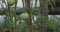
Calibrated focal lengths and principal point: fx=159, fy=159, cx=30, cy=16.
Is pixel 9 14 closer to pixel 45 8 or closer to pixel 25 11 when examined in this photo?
pixel 25 11

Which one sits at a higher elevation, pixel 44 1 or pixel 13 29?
pixel 44 1

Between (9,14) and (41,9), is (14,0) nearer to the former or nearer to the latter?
(9,14)

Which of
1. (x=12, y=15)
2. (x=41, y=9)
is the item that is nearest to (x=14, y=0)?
(x=12, y=15)

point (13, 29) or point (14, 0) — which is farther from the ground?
point (14, 0)

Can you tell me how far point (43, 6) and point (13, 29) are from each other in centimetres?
19

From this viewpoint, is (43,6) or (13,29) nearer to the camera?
(13,29)

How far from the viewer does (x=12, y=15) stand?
0.58 meters

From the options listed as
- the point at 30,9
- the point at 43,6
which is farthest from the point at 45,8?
the point at 30,9

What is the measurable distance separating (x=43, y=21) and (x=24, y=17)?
130 mm

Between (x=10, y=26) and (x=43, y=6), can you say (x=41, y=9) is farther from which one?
(x=10, y=26)

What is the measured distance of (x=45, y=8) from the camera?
0.72 meters

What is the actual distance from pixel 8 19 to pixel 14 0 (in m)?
0.11

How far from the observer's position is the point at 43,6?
0.72 metres

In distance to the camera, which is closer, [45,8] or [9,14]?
[9,14]
